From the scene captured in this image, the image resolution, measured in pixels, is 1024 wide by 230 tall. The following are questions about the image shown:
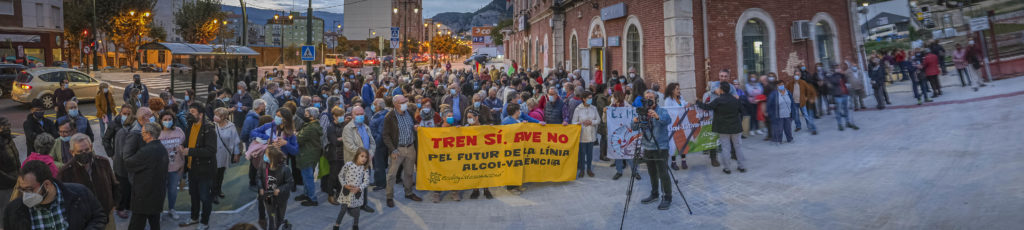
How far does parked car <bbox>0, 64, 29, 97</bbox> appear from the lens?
953 inches

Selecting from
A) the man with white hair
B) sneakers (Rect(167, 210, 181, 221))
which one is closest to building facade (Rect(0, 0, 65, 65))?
the man with white hair

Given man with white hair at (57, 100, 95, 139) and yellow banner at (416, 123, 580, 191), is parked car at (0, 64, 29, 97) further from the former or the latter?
yellow banner at (416, 123, 580, 191)

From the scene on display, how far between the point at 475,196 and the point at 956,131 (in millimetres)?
10142

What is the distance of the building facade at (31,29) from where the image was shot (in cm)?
3862

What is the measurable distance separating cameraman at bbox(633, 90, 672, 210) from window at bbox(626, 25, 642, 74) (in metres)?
9.69

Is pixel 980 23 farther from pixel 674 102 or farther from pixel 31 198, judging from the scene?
pixel 31 198

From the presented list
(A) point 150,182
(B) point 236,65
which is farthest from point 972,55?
(B) point 236,65

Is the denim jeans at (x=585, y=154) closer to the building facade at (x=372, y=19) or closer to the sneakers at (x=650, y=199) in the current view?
the sneakers at (x=650, y=199)

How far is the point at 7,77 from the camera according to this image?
24.4m

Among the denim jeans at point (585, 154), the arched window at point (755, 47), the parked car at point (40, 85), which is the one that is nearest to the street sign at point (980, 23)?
the arched window at point (755, 47)

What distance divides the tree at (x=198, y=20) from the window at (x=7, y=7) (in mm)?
18961

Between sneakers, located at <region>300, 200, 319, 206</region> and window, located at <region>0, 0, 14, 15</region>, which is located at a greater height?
window, located at <region>0, 0, 14, 15</region>

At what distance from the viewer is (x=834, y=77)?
1282cm

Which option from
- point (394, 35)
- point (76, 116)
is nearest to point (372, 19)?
point (394, 35)
